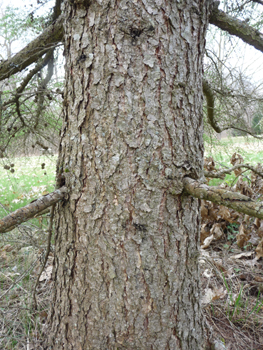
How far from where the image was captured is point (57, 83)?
2.52 m

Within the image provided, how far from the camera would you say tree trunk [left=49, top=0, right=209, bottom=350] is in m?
1.23

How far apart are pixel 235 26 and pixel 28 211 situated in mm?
1670

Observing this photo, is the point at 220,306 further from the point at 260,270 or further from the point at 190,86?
the point at 190,86

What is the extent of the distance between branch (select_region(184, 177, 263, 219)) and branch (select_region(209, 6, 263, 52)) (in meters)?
1.13

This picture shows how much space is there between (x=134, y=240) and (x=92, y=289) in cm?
36

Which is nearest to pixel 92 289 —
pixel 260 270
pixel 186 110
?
pixel 186 110

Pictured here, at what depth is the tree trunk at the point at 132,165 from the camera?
48.3 inches

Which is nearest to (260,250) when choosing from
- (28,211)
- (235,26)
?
(235,26)

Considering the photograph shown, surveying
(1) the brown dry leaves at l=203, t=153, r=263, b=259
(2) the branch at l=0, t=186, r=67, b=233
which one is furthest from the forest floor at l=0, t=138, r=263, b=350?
(2) the branch at l=0, t=186, r=67, b=233

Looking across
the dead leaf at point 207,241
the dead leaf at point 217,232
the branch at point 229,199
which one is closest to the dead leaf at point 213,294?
the dead leaf at point 207,241

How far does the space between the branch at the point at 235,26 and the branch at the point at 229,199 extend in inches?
44.7

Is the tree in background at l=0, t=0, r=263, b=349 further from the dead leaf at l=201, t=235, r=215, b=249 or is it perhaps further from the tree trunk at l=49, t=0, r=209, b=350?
the dead leaf at l=201, t=235, r=215, b=249

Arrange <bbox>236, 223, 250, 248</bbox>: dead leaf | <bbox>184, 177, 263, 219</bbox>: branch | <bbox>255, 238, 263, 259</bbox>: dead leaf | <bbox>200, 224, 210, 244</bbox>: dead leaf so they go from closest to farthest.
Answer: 1. <bbox>184, 177, 263, 219</bbox>: branch
2. <bbox>255, 238, 263, 259</bbox>: dead leaf
3. <bbox>236, 223, 250, 248</bbox>: dead leaf
4. <bbox>200, 224, 210, 244</bbox>: dead leaf

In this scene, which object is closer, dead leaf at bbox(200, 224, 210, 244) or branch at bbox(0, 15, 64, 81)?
branch at bbox(0, 15, 64, 81)
